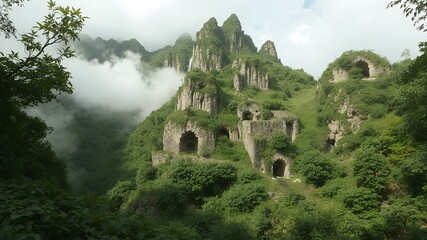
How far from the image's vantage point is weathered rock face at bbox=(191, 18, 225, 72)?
76000 millimetres

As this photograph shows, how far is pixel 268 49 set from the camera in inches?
3620

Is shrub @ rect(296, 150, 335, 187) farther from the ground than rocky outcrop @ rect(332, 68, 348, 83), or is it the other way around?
rocky outcrop @ rect(332, 68, 348, 83)

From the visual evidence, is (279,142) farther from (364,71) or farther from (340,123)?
(364,71)

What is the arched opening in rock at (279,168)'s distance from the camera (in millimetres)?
36906

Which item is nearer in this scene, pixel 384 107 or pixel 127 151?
pixel 384 107

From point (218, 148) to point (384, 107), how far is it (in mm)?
18423

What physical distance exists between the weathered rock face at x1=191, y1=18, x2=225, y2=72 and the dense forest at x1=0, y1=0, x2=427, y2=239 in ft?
45.5

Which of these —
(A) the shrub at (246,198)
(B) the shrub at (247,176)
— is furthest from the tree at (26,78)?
(B) the shrub at (247,176)

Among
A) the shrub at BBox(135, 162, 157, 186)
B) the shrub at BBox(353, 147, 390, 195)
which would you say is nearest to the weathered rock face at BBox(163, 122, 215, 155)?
the shrub at BBox(135, 162, 157, 186)

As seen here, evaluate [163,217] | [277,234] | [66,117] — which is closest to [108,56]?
[66,117]

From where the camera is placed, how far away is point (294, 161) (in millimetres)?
35969

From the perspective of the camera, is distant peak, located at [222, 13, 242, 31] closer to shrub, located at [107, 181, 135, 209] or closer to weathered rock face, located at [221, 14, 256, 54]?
weathered rock face, located at [221, 14, 256, 54]

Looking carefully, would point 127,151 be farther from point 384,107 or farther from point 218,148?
point 384,107

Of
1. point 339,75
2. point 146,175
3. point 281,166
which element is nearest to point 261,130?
point 281,166
